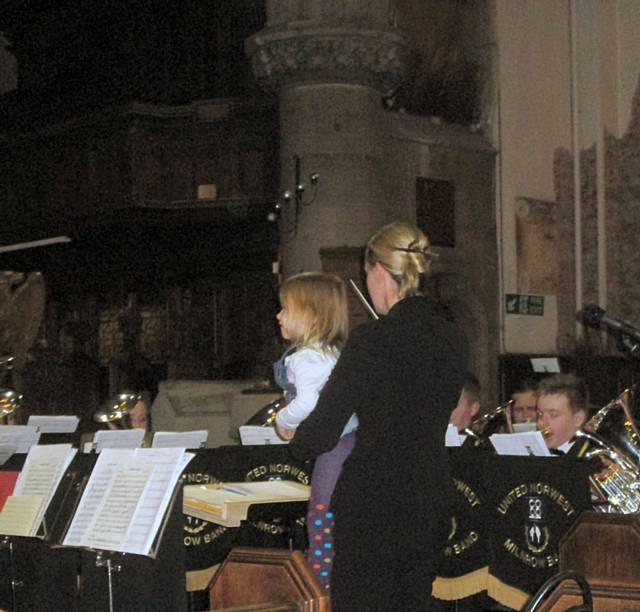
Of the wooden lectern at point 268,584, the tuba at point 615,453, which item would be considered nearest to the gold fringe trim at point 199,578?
the tuba at point 615,453

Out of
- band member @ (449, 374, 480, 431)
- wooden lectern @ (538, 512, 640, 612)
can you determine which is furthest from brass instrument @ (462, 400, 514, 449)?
wooden lectern @ (538, 512, 640, 612)

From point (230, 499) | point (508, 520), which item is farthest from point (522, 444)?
point (230, 499)

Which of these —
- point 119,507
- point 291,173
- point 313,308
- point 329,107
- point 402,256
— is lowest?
point 119,507

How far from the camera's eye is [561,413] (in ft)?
19.9

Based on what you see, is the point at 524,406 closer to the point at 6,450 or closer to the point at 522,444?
the point at 522,444

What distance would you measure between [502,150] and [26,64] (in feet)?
21.4

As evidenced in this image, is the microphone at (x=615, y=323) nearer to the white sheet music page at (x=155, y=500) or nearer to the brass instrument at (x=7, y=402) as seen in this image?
the white sheet music page at (x=155, y=500)

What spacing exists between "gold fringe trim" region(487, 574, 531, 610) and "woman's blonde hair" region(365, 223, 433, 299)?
2285 millimetres

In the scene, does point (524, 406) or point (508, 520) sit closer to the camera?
point (508, 520)

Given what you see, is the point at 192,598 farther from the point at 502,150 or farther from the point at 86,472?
the point at 502,150

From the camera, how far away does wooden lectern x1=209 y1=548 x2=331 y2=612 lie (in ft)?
9.62

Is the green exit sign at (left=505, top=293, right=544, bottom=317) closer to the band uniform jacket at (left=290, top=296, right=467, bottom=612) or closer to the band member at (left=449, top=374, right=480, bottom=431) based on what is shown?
the band member at (left=449, top=374, right=480, bottom=431)

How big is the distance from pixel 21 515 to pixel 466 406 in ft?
11.5

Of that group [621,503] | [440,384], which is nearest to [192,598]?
[621,503]
